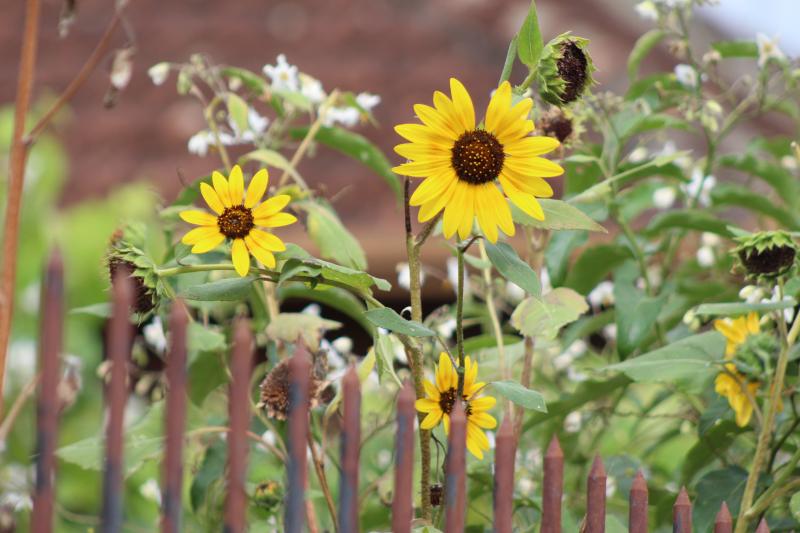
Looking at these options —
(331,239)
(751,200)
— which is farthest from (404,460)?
(751,200)

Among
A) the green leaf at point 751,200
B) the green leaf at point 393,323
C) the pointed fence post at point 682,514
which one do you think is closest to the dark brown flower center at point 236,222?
the green leaf at point 393,323

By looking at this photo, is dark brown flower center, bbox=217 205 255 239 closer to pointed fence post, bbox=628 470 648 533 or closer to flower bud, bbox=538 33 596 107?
flower bud, bbox=538 33 596 107

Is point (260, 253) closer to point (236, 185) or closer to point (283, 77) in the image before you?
point (236, 185)

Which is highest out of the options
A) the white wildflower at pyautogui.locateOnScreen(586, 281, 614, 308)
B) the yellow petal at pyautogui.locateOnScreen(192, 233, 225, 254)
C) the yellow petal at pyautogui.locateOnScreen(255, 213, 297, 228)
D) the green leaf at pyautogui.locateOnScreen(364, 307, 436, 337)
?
the white wildflower at pyautogui.locateOnScreen(586, 281, 614, 308)

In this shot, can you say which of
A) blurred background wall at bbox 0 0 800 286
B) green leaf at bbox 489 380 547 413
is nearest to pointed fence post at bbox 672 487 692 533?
green leaf at bbox 489 380 547 413

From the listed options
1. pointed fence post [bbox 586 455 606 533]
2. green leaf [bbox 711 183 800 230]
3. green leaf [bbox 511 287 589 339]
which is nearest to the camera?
pointed fence post [bbox 586 455 606 533]

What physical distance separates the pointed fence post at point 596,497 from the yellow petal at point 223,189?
1.50ft

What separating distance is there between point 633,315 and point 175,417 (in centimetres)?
92

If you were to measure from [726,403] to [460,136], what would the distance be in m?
0.63

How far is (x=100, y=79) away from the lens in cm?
444

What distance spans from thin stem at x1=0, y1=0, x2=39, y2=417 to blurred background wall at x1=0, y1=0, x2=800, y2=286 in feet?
6.40

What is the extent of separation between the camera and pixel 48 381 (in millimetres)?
895

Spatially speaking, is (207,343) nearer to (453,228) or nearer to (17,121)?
(17,121)

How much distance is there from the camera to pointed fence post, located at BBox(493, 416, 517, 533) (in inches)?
40.3
